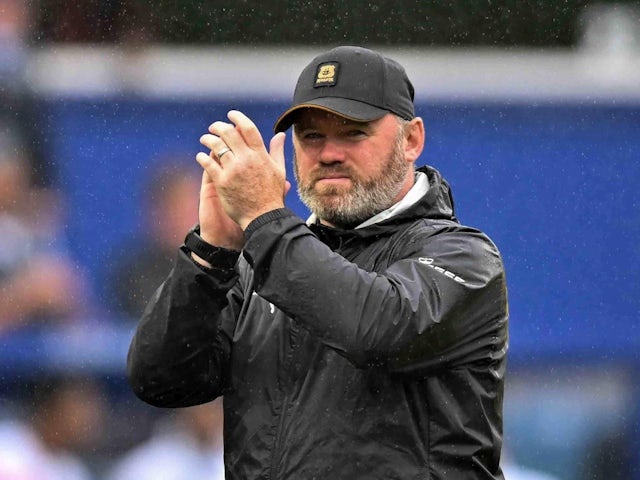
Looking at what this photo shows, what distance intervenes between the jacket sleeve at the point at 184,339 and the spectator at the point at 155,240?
2.98 m

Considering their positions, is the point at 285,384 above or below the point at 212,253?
below

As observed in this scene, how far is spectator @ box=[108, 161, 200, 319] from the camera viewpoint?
572cm

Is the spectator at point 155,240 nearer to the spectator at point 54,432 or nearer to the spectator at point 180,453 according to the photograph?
the spectator at point 54,432

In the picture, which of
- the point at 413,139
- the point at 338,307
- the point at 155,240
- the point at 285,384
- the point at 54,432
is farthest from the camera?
the point at 155,240

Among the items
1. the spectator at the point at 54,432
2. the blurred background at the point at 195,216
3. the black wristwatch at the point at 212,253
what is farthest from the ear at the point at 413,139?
the spectator at the point at 54,432

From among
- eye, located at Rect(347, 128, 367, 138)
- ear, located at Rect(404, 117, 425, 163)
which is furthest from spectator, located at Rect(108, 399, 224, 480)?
eye, located at Rect(347, 128, 367, 138)

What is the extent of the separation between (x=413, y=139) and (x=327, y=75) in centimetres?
24

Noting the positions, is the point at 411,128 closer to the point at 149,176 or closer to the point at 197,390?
the point at 197,390

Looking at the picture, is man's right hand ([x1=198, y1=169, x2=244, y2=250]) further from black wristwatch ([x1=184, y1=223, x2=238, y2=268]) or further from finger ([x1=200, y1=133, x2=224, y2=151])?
finger ([x1=200, y1=133, x2=224, y2=151])

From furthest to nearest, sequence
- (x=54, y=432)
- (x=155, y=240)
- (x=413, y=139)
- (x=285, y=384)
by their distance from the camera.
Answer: (x=155, y=240)
(x=54, y=432)
(x=413, y=139)
(x=285, y=384)

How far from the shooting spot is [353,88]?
9.05 feet

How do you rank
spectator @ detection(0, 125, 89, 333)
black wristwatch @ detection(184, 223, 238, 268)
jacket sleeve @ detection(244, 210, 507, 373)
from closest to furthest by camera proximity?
jacket sleeve @ detection(244, 210, 507, 373), black wristwatch @ detection(184, 223, 238, 268), spectator @ detection(0, 125, 89, 333)

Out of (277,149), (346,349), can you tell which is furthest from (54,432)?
(346,349)

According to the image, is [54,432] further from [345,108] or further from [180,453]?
[345,108]
